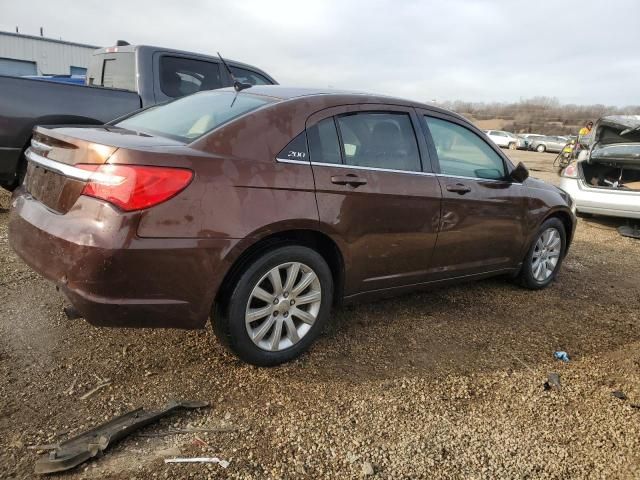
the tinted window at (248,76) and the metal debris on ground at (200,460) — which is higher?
the tinted window at (248,76)

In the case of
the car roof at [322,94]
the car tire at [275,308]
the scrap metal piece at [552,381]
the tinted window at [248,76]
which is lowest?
the scrap metal piece at [552,381]

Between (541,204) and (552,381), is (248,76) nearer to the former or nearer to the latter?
(541,204)

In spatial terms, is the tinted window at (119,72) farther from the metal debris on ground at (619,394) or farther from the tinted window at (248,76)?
the metal debris on ground at (619,394)

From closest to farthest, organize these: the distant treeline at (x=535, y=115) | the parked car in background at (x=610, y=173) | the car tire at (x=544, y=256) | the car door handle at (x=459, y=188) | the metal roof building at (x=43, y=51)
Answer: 1. the car door handle at (x=459, y=188)
2. the car tire at (x=544, y=256)
3. the parked car in background at (x=610, y=173)
4. the metal roof building at (x=43, y=51)
5. the distant treeline at (x=535, y=115)

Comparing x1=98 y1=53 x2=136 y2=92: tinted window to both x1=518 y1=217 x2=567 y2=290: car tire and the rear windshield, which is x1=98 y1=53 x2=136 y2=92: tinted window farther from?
x1=518 y1=217 x2=567 y2=290: car tire

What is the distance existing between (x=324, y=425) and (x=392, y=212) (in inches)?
55.3

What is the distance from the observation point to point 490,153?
13.4ft

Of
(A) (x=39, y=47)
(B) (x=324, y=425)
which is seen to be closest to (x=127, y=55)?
(B) (x=324, y=425)

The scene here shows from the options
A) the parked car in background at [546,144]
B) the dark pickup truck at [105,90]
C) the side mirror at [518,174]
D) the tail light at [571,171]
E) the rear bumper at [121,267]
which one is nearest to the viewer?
the rear bumper at [121,267]

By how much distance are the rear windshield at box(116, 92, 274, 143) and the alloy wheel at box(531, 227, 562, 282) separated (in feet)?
9.77

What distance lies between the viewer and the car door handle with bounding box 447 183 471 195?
3.57m

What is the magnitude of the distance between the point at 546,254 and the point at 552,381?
1964 millimetres

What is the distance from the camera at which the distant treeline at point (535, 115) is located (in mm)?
57209

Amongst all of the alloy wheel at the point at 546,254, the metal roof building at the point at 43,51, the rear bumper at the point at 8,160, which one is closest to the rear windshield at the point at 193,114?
the rear bumper at the point at 8,160
